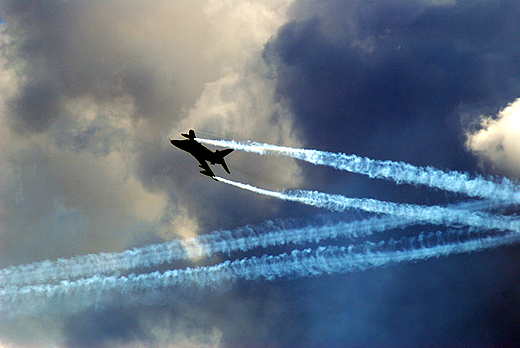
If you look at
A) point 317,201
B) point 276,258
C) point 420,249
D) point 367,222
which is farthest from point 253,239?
point 420,249

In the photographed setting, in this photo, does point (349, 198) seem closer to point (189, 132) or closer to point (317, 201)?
point (317, 201)

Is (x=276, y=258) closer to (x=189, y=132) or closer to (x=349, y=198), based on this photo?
(x=349, y=198)

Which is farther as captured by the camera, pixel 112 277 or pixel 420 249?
pixel 112 277

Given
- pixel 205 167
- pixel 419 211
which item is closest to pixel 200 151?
pixel 205 167

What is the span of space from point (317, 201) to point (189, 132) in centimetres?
2076

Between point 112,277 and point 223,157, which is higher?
point 223,157

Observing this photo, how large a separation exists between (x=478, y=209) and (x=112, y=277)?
169 ft

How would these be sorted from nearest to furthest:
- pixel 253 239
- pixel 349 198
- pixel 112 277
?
pixel 349 198
pixel 253 239
pixel 112 277

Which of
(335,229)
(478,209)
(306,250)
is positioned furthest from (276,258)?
(478,209)

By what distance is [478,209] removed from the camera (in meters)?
61.7

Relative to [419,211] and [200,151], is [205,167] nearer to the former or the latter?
[200,151]

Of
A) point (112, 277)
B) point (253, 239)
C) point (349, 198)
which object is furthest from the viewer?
point (112, 277)

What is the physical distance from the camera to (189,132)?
7281 centimetres

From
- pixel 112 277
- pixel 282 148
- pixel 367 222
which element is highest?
pixel 282 148
